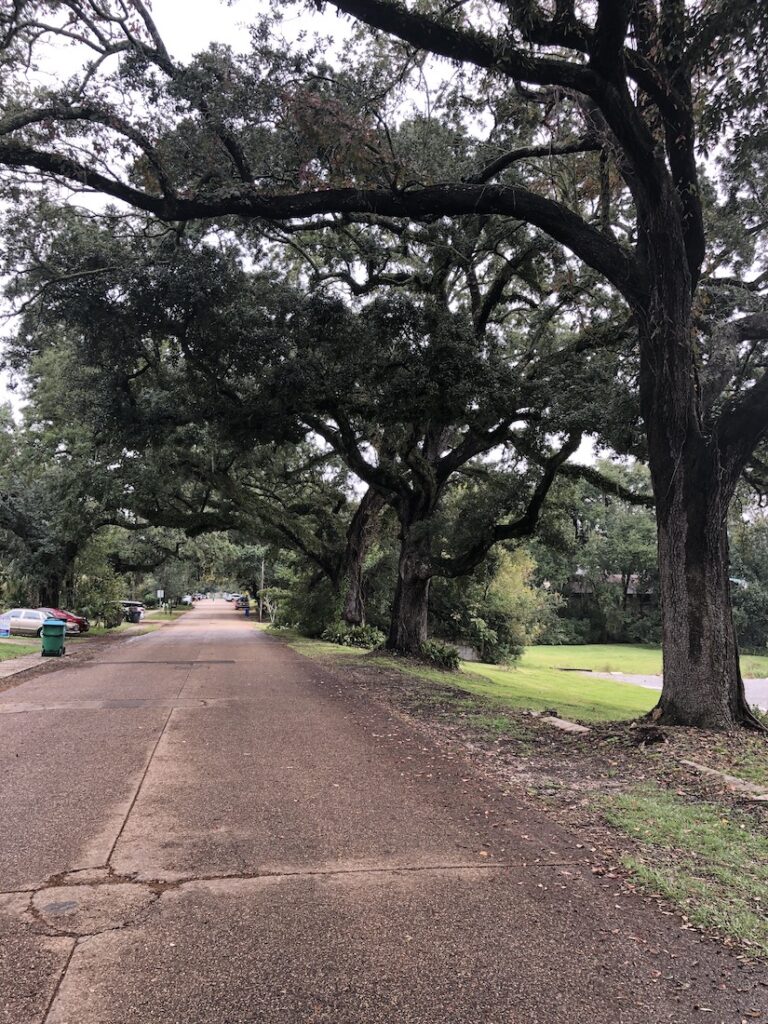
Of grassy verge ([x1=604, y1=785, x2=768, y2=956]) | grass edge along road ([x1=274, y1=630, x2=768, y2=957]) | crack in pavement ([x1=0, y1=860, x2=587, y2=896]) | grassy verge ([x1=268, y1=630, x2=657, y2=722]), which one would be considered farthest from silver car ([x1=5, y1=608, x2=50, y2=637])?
grassy verge ([x1=604, y1=785, x2=768, y2=956])

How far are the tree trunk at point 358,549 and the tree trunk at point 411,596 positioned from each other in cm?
638

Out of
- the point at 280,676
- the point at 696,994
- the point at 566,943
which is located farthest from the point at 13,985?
the point at 280,676

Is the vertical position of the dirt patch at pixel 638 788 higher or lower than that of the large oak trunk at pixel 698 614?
lower

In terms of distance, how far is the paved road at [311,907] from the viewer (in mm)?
2975

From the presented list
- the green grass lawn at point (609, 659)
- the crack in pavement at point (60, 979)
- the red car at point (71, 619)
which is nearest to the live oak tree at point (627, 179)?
the crack in pavement at point (60, 979)

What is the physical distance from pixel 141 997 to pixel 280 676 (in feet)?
41.3

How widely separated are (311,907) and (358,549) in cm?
2367

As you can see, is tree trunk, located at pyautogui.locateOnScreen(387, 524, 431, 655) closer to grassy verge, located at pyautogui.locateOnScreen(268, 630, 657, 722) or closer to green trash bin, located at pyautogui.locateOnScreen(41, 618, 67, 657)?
grassy verge, located at pyautogui.locateOnScreen(268, 630, 657, 722)

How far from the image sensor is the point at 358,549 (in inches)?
1081

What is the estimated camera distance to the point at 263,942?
11.2ft

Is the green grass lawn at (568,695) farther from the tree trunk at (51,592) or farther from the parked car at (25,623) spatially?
the tree trunk at (51,592)

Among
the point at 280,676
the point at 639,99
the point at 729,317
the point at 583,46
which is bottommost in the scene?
the point at 280,676

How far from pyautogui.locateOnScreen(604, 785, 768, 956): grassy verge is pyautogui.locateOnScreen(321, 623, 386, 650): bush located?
20731 mm

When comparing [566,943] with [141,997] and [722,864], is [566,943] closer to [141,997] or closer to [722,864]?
[722,864]
